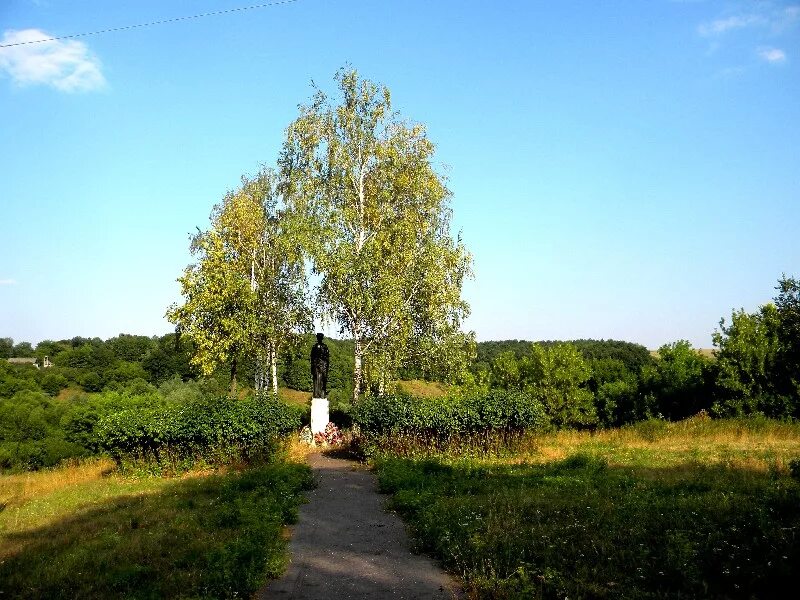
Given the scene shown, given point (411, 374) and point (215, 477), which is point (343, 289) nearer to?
point (411, 374)

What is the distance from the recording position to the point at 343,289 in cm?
2403

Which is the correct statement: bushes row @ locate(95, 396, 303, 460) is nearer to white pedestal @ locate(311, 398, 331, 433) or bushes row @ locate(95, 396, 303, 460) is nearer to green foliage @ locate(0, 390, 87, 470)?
white pedestal @ locate(311, 398, 331, 433)

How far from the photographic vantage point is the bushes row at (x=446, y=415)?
1658cm

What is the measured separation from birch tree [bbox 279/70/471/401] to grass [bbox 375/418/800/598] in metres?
8.90

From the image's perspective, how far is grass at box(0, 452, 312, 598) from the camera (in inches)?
267

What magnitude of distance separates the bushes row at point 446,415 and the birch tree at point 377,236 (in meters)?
6.56

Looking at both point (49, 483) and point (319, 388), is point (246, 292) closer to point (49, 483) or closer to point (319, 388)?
point (319, 388)

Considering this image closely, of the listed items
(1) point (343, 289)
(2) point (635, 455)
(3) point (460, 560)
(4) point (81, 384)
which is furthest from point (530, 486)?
(4) point (81, 384)

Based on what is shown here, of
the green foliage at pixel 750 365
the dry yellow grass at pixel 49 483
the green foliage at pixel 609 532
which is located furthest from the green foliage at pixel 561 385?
the dry yellow grass at pixel 49 483

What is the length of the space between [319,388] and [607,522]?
14417 millimetres

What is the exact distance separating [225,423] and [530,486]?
8.74 metres

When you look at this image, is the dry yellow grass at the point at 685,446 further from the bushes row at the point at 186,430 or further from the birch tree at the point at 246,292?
the birch tree at the point at 246,292

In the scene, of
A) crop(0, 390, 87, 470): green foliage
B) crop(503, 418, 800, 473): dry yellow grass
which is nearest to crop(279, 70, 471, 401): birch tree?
crop(503, 418, 800, 473): dry yellow grass

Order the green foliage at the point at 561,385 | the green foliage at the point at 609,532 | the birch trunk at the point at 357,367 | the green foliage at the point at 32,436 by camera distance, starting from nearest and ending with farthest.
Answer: the green foliage at the point at 609,532 < the birch trunk at the point at 357,367 < the green foliage at the point at 32,436 < the green foliage at the point at 561,385
